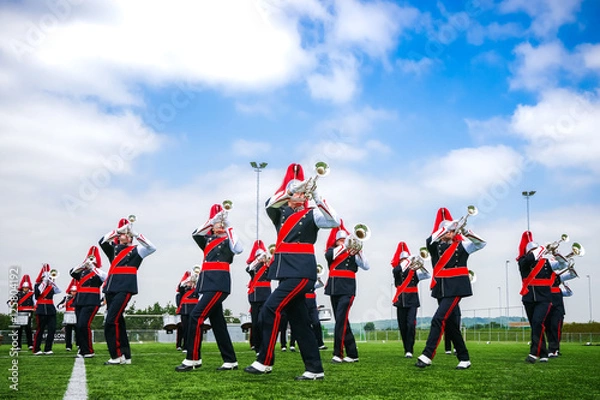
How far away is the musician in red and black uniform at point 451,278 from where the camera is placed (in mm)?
10602

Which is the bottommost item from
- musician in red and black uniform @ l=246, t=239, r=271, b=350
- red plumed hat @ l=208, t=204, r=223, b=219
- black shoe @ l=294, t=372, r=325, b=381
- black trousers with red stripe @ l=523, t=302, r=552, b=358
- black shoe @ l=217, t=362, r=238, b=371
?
black shoe @ l=217, t=362, r=238, b=371

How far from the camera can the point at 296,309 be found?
8203 mm

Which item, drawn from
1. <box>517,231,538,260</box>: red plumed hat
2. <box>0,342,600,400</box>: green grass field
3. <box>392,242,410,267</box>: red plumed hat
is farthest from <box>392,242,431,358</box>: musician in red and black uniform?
<box>0,342,600,400</box>: green grass field

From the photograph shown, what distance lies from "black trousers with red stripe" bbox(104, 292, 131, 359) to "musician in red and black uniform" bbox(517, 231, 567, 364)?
7470mm

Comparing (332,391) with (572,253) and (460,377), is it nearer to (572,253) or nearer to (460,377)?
(460,377)

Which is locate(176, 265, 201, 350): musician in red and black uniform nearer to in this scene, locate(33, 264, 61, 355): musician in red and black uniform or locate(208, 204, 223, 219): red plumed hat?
locate(33, 264, 61, 355): musician in red and black uniform

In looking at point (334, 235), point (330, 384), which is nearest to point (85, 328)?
point (334, 235)

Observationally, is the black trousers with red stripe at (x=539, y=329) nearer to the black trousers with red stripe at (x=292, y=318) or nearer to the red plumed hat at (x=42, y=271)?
the black trousers with red stripe at (x=292, y=318)

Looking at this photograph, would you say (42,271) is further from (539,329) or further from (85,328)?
(539,329)

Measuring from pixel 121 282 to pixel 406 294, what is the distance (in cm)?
593

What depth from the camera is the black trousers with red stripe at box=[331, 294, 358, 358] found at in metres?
11.8

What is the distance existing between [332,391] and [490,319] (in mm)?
37405

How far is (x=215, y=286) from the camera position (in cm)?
1012

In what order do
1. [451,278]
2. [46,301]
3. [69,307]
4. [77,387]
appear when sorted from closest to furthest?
[77,387], [451,278], [46,301], [69,307]
